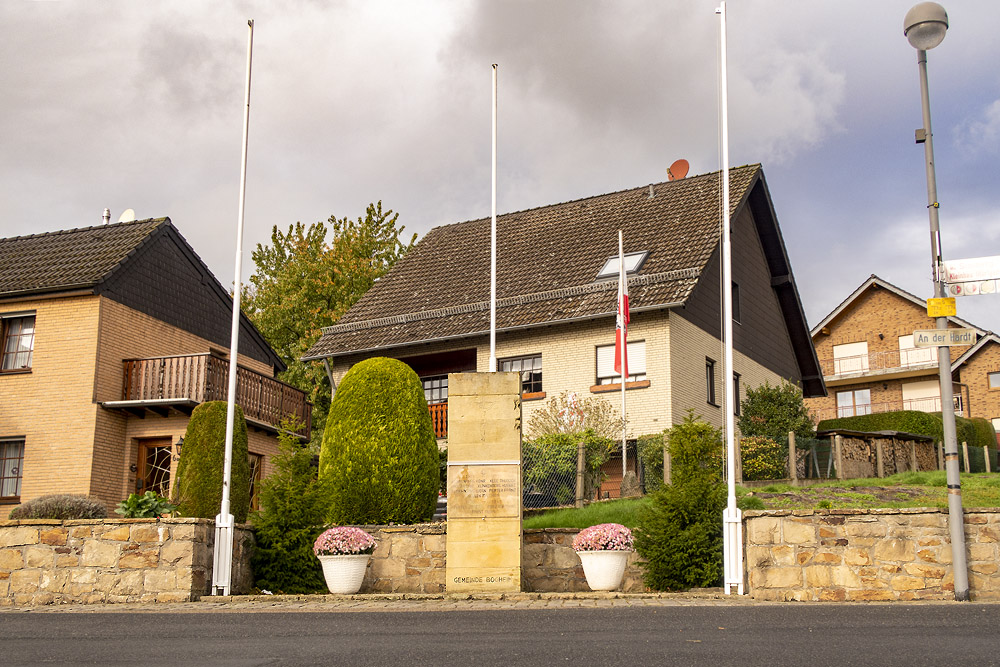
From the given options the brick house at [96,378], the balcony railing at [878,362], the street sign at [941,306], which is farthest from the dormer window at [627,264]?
the balcony railing at [878,362]

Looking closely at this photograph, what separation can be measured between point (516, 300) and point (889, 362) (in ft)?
92.3

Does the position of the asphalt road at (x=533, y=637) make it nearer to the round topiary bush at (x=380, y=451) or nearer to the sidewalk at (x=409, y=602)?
the sidewalk at (x=409, y=602)

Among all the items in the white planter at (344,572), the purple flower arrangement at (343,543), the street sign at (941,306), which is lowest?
the white planter at (344,572)

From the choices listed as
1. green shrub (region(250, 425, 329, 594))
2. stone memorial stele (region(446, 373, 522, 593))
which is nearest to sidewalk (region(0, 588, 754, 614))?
stone memorial stele (region(446, 373, 522, 593))

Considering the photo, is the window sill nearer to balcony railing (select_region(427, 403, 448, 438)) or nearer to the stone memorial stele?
balcony railing (select_region(427, 403, 448, 438))

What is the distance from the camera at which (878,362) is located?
50188 millimetres

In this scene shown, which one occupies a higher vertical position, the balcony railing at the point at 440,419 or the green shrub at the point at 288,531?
the balcony railing at the point at 440,419

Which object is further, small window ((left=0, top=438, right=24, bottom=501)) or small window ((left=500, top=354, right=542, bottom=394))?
small window ((left=500, top=354, right=542, bottom=394))

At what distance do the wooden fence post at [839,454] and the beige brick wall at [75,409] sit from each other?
15782 millimetres

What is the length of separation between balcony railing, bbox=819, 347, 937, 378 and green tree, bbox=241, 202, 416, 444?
882 inches

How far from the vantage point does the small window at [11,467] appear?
2492 centimetres

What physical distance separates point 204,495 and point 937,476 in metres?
15.7

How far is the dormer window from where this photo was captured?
27.3 meters

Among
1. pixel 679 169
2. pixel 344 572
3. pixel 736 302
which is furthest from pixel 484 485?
pixel 679 169
